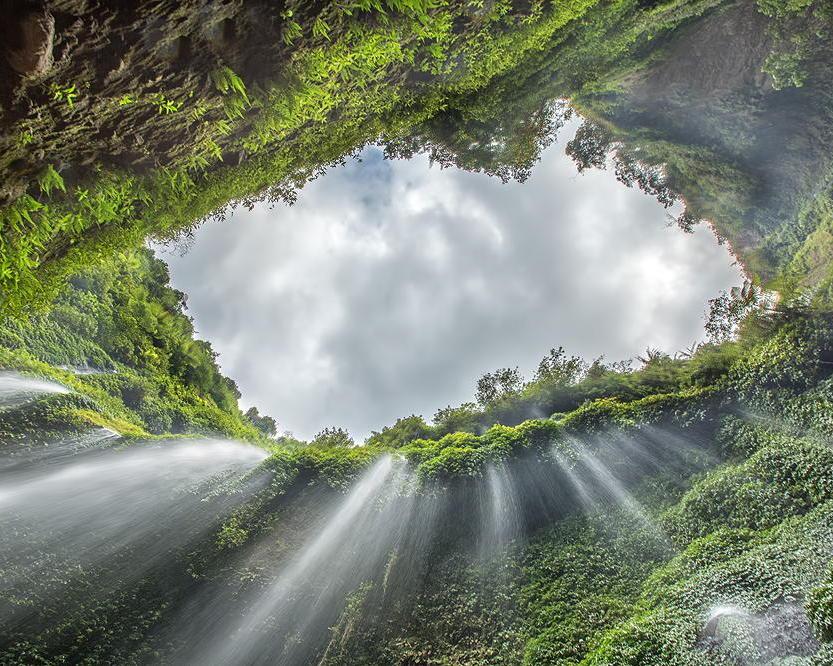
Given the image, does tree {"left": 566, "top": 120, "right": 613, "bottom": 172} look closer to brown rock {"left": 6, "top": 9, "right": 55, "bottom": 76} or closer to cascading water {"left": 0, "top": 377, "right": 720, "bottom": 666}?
cascading water {"left": 0, "top": 377, "right": 720, "bottom": 666}

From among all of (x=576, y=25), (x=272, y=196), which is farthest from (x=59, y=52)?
(x=576, y=25)

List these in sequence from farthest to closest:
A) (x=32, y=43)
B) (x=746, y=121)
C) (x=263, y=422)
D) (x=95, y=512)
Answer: (x=263, y=422), (x=746, y=121), (x=95, y=512), (x=32, y=43)

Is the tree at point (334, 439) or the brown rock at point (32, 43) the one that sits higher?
the brown rock at point (32, 43)

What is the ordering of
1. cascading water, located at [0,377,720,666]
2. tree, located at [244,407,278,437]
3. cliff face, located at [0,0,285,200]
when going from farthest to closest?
tree, located at [244,407,278,437] < cascading water, located at [0,377,720,666] < cliff face, located at [0,0,285,200]

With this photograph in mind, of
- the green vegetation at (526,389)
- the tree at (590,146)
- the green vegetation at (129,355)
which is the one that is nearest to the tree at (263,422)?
the green vegetation at (129,355)

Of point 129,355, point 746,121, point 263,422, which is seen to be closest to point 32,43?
point 746,121

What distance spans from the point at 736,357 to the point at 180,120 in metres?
13.1

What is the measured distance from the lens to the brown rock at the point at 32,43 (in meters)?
3.43

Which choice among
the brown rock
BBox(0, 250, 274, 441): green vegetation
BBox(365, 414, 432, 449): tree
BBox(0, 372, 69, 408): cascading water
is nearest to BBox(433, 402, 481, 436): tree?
BBox(365, 414, 432, 449): tree

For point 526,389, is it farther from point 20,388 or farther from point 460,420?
point 20,388

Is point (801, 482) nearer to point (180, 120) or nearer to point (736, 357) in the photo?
point (736, 357)

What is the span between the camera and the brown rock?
11.3ft

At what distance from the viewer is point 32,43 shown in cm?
355

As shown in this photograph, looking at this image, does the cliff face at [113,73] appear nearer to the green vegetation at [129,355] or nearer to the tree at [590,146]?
the green vegetation at [129,355]
